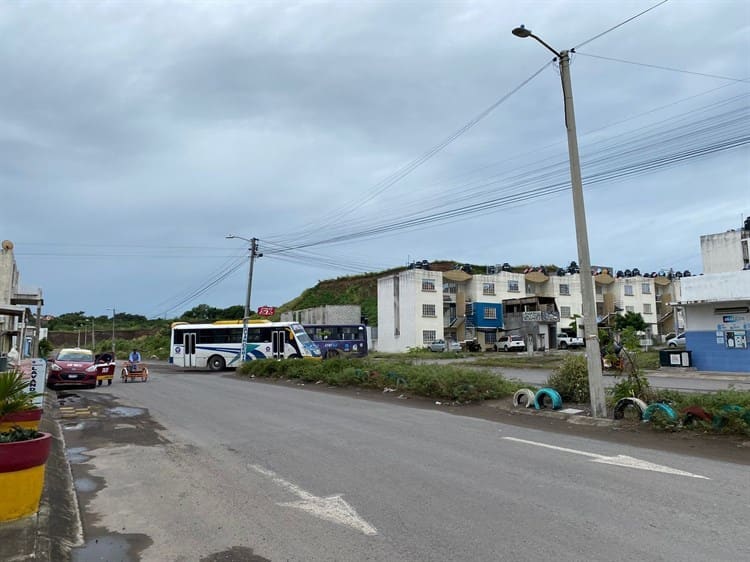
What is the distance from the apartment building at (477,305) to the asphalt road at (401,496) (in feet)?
192

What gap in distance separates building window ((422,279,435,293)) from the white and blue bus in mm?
33945

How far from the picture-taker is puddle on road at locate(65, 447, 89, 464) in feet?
30.9

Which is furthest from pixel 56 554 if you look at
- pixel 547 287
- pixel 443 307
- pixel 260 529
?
pixel 547 287

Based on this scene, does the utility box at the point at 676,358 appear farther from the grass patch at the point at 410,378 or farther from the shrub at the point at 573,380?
the shrub at the point at 573,380

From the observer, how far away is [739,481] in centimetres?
730

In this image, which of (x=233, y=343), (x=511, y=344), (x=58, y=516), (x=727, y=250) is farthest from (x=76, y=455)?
(x=511, y=344)

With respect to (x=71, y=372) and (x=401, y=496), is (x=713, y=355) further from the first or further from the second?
(x=71, y=372)

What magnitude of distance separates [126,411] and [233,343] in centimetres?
2358

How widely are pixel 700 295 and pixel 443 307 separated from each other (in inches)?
1820

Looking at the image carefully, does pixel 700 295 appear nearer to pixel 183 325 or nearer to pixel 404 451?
pixel 404 451

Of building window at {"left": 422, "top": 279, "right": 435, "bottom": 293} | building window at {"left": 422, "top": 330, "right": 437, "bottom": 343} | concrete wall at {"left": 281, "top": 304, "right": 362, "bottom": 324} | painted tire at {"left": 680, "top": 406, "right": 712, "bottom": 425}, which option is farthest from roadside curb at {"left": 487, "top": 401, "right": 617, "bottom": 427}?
concrete wall at {"left": 281, "top": 304, "right": 362, "bottom": 324}

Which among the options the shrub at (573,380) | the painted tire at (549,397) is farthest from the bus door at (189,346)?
the painted tire at (549,397)

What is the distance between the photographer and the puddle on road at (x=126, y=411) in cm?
1508

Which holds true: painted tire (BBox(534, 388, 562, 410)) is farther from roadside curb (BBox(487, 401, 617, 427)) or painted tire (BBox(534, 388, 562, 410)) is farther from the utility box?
the utility box
